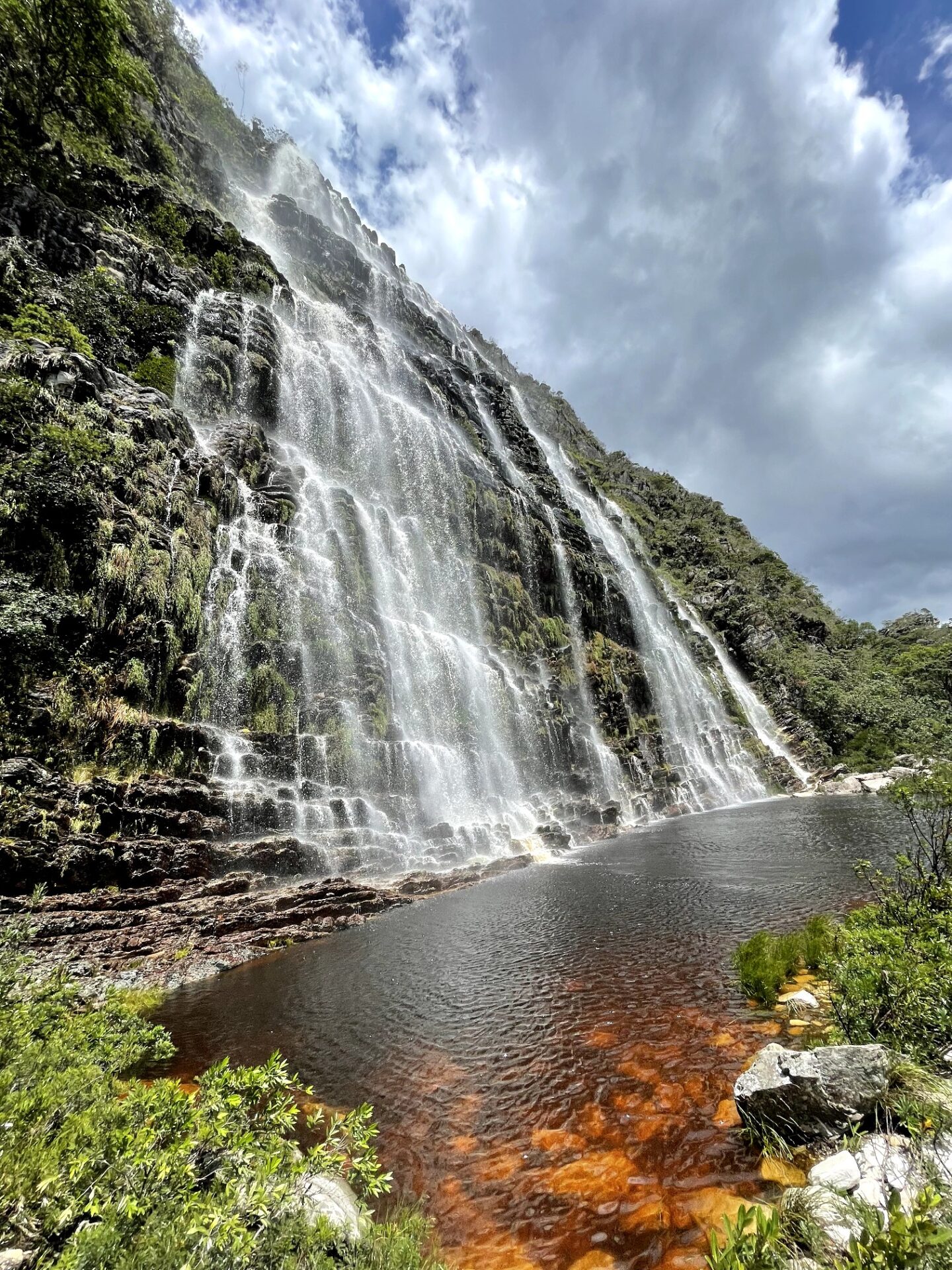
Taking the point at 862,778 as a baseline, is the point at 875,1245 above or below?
below

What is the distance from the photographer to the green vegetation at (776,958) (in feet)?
21.6

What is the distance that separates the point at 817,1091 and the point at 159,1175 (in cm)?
431

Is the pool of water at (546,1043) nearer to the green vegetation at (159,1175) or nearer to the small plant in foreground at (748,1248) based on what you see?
the green vegetation at (159,1175)

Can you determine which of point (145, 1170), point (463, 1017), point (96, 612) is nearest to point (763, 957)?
point (463, 1017)

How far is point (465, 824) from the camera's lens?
72.2ft

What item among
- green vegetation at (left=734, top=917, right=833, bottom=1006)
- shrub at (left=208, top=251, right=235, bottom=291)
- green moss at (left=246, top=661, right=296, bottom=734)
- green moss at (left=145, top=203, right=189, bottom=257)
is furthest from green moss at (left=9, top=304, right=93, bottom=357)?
green vegetation at (left=734, top=917, right=833, bottom=1006)

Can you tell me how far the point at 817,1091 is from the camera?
12.8 ft

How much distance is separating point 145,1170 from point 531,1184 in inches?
131

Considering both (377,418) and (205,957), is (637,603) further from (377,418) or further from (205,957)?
(205,957)

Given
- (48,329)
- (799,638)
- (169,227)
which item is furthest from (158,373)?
(799,638)

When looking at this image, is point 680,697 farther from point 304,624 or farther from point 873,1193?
point 873,1193

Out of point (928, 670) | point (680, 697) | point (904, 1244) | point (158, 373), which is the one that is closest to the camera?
point (904, 1244)

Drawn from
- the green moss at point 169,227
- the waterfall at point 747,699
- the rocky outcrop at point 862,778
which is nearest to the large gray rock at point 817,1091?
the rocky outcrop at point 862,778

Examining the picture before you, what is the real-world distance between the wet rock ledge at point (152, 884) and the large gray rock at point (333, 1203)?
8.42 meters
